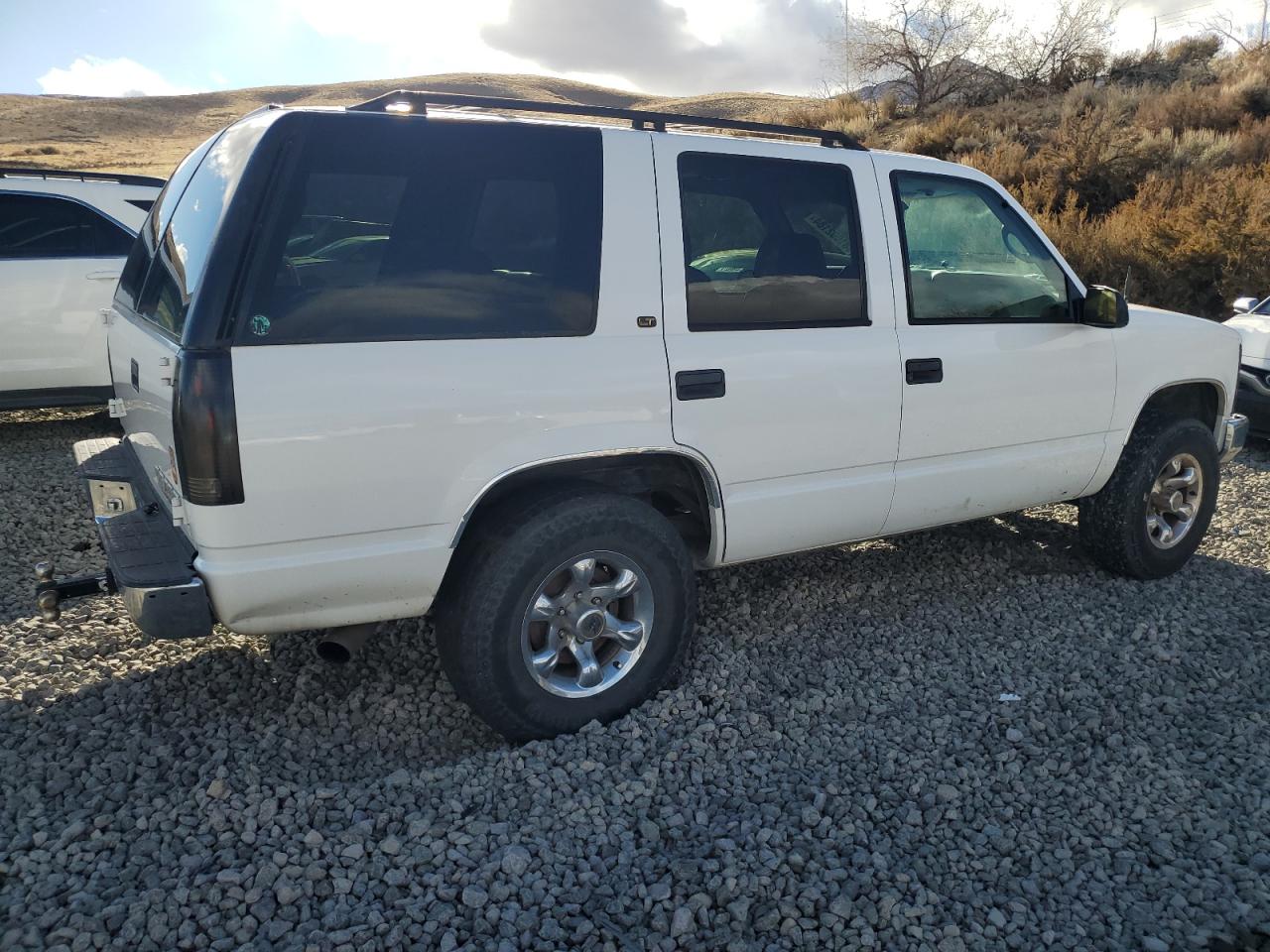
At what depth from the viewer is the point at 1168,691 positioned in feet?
13.0

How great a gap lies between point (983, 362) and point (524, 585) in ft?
7.30

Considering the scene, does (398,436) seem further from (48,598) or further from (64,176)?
(64,176)

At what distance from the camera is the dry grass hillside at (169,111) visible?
39.9 m

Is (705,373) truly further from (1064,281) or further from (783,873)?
(1064,281)

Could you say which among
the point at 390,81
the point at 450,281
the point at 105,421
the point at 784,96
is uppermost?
the point at 390,81

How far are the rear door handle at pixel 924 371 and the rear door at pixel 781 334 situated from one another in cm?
7

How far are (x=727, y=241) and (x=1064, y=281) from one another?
1853 mm

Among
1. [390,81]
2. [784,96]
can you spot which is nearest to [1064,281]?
[784,96]

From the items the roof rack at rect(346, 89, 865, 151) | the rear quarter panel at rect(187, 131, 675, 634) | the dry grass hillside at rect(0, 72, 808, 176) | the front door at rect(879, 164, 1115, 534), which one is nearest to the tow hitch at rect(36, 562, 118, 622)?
the rear quarter panel at rect(187, 131, 675, 634)

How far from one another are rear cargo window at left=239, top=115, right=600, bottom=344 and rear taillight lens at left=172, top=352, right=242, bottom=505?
5.8 inches

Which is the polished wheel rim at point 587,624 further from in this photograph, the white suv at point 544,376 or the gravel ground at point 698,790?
the gravel ground at point 698,790

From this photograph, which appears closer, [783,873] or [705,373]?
[783,873]

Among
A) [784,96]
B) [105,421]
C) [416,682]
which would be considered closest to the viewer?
[416,682]

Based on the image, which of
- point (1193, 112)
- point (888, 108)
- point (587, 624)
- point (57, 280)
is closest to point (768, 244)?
point (587, 624)
